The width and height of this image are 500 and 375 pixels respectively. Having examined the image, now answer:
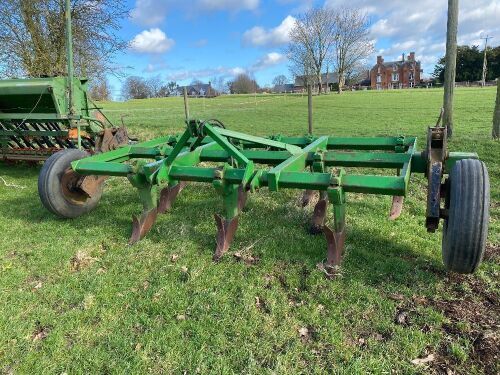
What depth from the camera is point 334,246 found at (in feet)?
11.5

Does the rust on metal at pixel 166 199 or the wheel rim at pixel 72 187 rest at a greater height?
the wheel rim at pixel 72 187

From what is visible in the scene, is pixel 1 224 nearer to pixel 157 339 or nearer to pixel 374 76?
pixel 157 339

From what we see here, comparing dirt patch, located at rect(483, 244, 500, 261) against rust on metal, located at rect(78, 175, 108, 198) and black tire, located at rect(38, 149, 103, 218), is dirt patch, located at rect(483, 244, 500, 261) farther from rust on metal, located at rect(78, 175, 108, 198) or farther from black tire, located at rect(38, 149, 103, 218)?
black tire, located at rect(38, 149, 103, 218)

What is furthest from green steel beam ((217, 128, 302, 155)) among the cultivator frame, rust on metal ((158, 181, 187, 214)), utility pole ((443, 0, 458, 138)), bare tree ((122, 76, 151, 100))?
bare tree ((122, 76, 151, 100))

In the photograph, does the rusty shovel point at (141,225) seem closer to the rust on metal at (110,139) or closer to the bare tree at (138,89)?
the rust on metal at (110,139)

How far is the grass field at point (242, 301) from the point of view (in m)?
2.45

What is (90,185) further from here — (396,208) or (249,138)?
(396,208)

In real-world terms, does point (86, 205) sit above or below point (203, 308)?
above

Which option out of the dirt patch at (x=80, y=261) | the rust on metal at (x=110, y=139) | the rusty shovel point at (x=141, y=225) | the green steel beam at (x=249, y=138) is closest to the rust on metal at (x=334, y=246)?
the green steel beam at (x=249, y=138)

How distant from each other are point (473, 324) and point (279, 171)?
5.55 ft

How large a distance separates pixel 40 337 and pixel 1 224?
2.66m

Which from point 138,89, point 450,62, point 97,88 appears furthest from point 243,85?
point 450,62

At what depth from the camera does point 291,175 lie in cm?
335

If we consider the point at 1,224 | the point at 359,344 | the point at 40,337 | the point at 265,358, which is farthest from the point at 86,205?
the point at 359,344
